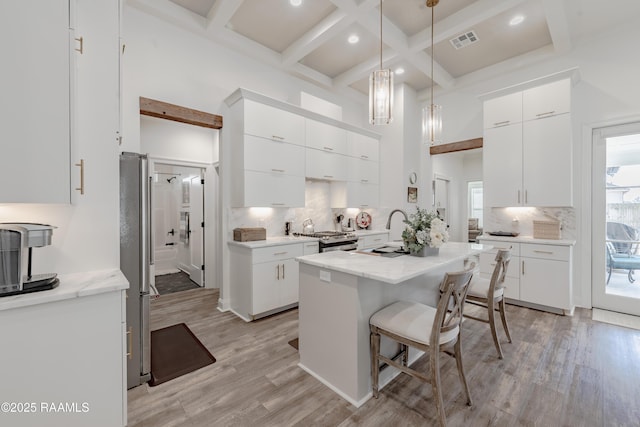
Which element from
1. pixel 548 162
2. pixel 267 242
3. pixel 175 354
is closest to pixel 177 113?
pixel 267 242

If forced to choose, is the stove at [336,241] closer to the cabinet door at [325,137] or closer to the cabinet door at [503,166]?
the cabinet door at [325,137]

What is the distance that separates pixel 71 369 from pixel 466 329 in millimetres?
3407

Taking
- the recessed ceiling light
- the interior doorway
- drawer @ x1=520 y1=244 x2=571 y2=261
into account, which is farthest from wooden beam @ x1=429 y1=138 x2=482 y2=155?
the interior doorway

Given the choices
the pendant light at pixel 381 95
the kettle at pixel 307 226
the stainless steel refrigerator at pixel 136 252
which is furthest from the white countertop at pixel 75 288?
Answer: the kettle at pixel 307 226

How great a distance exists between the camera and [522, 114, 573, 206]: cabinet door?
3.54m

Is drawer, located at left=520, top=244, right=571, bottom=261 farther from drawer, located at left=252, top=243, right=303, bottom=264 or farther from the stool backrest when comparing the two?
drawer, located at left=252, top=243, right=303, bottom=264

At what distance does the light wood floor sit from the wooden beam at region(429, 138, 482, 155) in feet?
9.64

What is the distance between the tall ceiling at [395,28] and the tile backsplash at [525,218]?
7.33 feet

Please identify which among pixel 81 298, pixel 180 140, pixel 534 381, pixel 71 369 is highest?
pixel 180 140

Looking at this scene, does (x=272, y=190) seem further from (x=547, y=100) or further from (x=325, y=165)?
(x=547, y=100)

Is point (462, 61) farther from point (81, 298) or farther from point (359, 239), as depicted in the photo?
point (81, 298)

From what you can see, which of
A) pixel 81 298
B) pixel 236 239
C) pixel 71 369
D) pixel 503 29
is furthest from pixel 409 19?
pixel 71 369

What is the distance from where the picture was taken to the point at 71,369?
4.67 feet

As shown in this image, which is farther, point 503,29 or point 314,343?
point 503,29
